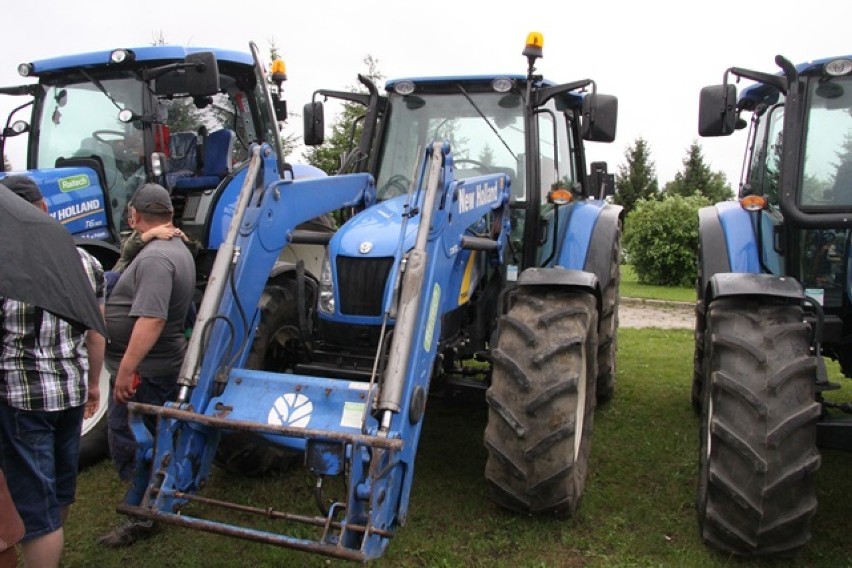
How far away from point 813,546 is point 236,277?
10.4 ft

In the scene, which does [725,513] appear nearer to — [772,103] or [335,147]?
[772,103]

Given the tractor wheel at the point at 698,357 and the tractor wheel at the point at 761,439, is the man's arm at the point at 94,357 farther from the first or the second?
the tractor wheel at the point at 698,357

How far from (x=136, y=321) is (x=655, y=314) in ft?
36.6

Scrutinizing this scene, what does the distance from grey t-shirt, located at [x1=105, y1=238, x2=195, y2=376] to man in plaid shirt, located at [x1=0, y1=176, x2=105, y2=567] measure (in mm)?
618

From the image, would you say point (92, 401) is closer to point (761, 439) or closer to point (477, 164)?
point (477, 164)

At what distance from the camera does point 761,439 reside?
11.1 feet

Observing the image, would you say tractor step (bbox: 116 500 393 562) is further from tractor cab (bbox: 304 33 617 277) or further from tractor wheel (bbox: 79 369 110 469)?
tractor cab (bbox: 304 33 617 277)

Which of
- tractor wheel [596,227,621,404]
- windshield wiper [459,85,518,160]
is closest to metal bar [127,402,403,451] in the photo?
tractor wheel [596,227,621,404]

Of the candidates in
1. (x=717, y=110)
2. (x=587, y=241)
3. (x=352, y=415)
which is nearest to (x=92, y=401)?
(x=352, y=415)

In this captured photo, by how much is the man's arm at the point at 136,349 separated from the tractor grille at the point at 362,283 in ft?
3.12

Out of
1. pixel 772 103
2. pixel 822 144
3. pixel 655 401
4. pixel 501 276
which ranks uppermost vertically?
pixel 772 103

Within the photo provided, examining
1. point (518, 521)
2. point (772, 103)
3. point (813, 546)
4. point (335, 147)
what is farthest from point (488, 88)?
point (335, 147)

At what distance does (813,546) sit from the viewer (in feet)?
12.4

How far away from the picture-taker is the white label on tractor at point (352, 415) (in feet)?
10.9
